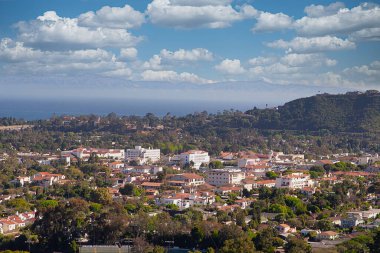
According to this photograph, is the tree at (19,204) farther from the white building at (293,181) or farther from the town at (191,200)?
the white building at (293,181)

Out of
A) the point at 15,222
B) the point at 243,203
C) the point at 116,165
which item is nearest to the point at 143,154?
the point at 116,165

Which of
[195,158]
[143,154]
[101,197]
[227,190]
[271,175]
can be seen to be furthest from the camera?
[143,154]

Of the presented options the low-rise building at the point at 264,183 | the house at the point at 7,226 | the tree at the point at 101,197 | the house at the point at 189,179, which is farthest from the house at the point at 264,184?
the house at the point at 7,226

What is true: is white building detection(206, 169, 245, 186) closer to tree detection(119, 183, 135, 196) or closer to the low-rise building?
the low-rise building

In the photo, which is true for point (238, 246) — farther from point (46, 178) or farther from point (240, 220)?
point (46, 178)

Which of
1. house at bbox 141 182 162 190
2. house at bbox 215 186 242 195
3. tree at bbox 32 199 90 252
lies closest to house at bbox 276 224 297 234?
tree at bbox 32 199 90 252

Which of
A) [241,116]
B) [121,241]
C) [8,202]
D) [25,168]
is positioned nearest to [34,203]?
[8,202]

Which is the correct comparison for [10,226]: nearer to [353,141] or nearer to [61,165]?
[61,165]
